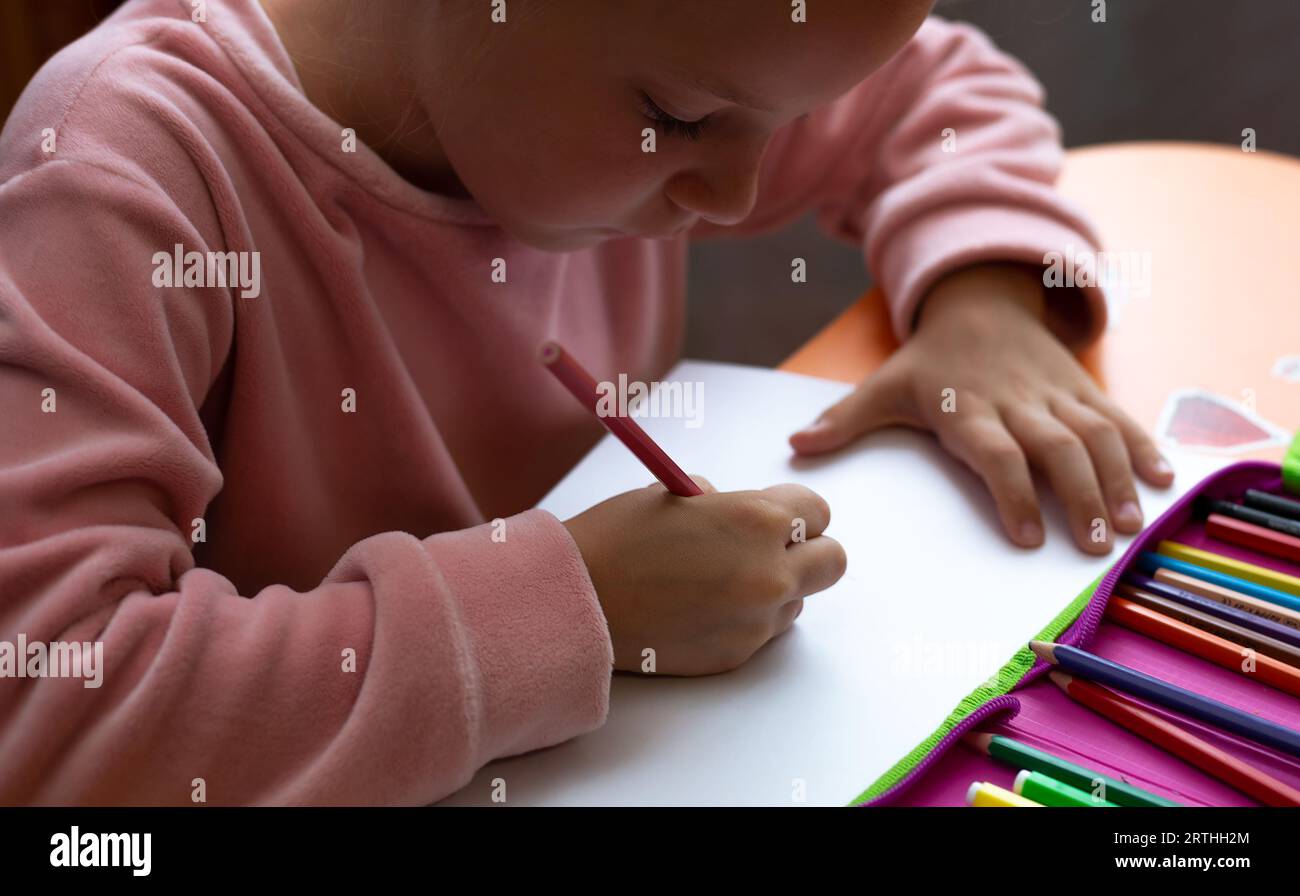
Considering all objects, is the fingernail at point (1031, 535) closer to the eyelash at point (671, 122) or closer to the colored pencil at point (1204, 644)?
the colored pencil at point (1204, 644)

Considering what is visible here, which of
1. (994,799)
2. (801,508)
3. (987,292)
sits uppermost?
(987,292)

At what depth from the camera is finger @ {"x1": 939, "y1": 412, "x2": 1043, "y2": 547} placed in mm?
569

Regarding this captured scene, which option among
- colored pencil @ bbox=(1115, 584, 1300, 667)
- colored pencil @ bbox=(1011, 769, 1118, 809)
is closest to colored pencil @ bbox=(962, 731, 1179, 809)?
colored pencil @ bbox=(1011, 769, 1118, 809)

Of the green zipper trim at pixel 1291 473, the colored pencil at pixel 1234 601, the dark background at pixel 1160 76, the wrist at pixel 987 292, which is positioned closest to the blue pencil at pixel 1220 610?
the colored pencil at pixel 1234 601

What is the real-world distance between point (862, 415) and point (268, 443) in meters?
0.31

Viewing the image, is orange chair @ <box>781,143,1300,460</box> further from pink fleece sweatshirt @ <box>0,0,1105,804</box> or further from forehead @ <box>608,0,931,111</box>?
forehead @ <box>608,0,931,111</box>

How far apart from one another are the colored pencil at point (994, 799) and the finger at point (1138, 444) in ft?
0.85

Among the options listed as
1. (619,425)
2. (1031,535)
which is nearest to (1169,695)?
(1031,535)

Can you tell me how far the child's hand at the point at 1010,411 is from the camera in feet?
1.91

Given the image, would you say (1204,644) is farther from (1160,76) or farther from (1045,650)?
(1160,76)

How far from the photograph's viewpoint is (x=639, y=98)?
1.62ft

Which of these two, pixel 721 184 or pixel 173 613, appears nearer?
pixel 173 613

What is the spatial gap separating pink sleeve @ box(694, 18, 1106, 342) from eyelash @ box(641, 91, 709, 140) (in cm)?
25
